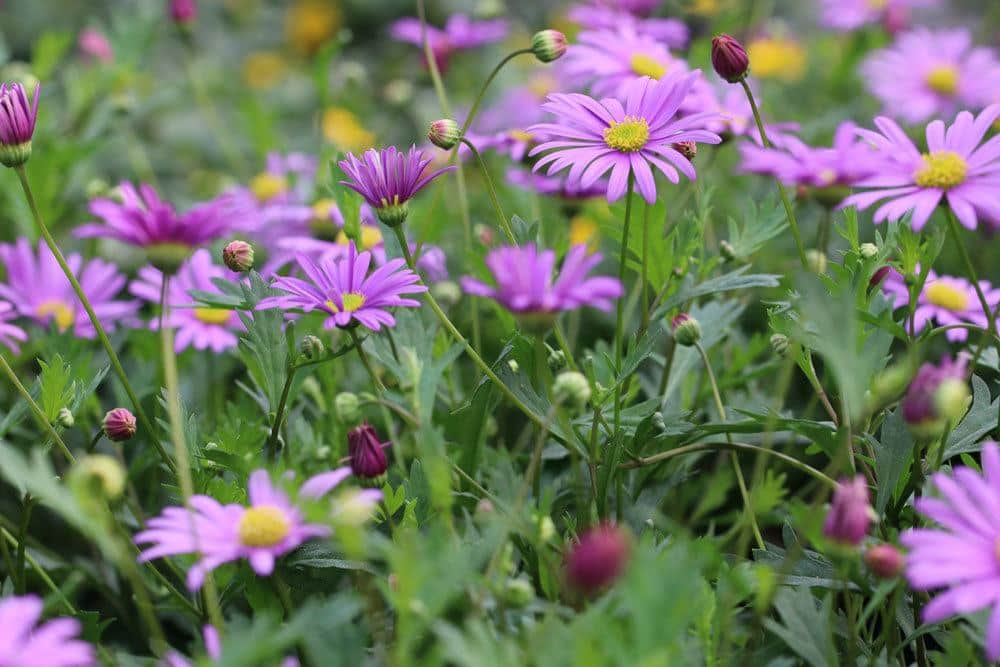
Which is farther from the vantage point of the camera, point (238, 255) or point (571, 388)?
point (238, 255)

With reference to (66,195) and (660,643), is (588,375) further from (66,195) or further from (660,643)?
(66,195)

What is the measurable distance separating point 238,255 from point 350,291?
11 centimetres

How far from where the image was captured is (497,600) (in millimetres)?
589

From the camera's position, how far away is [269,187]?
1.30 metres

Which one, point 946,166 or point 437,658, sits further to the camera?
point 946,166

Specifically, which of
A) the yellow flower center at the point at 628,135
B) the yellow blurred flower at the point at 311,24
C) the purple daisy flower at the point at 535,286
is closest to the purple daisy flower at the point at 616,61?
the yellow flower center at the point at 628,135

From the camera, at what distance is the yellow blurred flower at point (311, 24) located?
265cm

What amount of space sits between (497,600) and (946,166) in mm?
435

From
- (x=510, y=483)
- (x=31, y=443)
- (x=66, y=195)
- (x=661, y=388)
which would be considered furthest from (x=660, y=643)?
(x=66, y=195)

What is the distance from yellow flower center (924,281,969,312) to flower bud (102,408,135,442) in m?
0.68

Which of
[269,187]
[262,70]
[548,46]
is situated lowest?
[262,70]

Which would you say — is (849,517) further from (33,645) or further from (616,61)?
(616,61)

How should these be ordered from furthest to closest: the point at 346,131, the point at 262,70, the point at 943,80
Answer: the point at 262,70 → the point at 346,131 → the point at 943,80

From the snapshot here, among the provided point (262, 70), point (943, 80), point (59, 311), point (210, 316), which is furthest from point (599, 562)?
point (262, 70)
